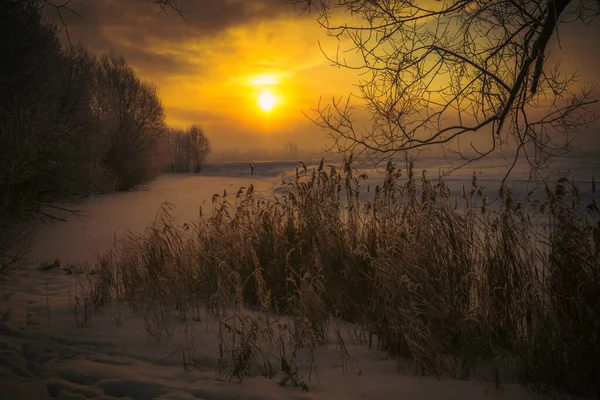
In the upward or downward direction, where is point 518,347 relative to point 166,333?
upward

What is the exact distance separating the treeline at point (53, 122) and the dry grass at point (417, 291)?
9.36ft

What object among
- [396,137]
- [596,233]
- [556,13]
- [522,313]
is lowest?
[522,313]

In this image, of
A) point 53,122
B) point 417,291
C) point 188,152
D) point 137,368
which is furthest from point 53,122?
point 188,152

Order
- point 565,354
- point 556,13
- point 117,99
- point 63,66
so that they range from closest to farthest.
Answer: point 565,354 < point 556,13 < point 63,66 < point 117,99

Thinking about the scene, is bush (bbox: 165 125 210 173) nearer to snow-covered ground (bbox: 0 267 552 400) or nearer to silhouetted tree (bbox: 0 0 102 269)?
silhouetted tree (bbox: 0 0 102 269)

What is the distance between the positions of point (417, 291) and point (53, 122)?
1241 centimetres

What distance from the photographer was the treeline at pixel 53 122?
5.98 metres

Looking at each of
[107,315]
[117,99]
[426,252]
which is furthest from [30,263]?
[117,99]

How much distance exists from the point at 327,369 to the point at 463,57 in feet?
11.0

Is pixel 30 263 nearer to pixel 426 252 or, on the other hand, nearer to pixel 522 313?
pixel 426 252

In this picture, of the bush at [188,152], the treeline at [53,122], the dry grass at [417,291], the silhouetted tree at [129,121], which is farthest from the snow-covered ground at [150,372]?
the bush at [188,152]

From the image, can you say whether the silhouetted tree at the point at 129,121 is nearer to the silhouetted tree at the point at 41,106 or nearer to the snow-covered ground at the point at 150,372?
the silhouetted tree at the point at 41,106

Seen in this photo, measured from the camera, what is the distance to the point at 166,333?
11.8ft

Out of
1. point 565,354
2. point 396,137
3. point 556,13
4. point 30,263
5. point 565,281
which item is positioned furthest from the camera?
point 30,263
